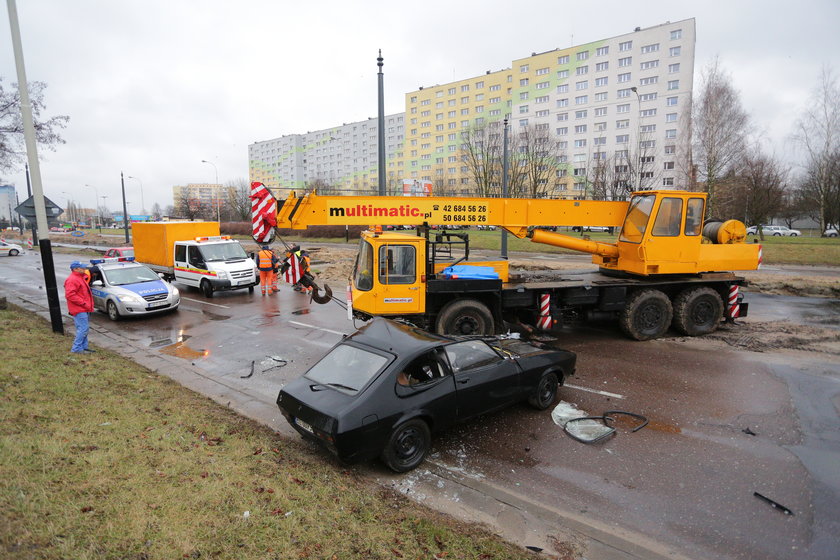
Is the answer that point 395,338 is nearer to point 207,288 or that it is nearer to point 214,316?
point 214,316

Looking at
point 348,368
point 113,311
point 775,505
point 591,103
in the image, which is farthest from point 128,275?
point 591,103

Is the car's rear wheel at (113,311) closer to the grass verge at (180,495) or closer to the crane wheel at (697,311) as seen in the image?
the grass verge at (180,495)

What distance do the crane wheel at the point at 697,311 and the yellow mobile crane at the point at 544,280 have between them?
0.08ft

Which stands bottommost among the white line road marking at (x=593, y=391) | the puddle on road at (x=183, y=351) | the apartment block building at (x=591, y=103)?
the puddle on road at (x=183, y=351)

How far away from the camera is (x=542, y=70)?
207 ft

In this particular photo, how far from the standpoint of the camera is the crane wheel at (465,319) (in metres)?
8.85

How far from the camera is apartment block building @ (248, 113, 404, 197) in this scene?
9773 centimetres

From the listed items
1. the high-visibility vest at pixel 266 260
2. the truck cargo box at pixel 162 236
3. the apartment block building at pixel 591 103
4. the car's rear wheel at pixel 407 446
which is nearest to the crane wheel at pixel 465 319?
the car's rear wheel at pixel 407 446

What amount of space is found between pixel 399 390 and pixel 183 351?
6.71 m

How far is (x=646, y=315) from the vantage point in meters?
10.2

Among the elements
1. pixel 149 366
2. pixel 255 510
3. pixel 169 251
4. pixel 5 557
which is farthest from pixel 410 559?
pixel 169 251

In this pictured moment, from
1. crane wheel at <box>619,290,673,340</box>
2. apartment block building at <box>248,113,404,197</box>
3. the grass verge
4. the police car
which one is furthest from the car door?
apartment block building at <box>248,113,404,197</box>

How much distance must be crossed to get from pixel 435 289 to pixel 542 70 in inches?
2533

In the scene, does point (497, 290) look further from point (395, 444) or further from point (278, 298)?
point (278, 298)
